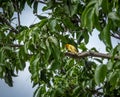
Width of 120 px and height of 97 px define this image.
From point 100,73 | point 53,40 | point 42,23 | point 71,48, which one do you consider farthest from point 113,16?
point 71,48

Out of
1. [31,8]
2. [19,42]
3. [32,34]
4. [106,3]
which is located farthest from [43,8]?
[106,3]

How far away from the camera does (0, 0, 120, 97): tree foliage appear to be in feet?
6.97

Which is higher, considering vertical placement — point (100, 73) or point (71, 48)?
point (71, 48)

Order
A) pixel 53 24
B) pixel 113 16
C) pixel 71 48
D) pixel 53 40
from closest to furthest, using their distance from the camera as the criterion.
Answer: pixel 113 16
pixel 53 40
pixel 53 24
pixel 71 48

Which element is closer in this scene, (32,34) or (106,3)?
(106,3)

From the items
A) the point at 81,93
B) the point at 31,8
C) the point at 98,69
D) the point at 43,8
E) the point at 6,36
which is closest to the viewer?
the point at 98,69

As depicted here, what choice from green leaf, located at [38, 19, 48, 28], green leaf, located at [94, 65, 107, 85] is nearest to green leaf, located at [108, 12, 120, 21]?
green leaf, located at [94, 65, 107, 85]

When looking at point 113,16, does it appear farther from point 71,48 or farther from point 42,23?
point 71,48

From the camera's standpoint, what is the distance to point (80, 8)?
335cm

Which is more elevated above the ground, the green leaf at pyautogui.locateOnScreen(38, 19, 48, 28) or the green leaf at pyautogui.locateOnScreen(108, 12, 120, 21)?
the green leaf at pyautogui.locateOnScreen(38, 19, 48, 28)

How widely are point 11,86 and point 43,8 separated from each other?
31.8 inches

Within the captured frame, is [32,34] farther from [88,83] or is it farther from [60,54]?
[88,83]

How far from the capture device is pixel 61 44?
276cm

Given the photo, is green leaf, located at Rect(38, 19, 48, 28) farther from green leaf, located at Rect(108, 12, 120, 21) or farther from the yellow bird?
green leaf, located at Rect(108, 12, 120, 21)
